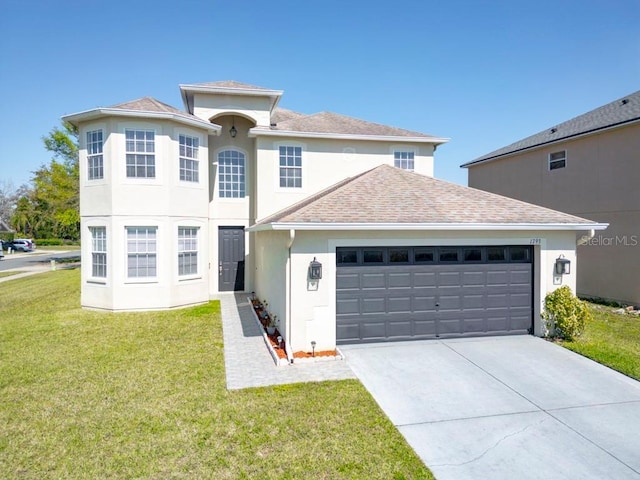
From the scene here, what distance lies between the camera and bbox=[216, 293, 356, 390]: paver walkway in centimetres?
712

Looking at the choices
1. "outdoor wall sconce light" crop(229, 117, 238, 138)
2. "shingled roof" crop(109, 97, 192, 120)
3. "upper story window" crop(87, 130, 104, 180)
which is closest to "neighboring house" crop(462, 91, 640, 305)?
"outdoor wall sconce light" crop(229, 117, 238, 138)

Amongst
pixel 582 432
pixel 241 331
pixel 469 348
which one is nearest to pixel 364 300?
pixel 469 348

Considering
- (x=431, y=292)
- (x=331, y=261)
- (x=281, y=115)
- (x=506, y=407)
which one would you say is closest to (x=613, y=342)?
(x=431, y=292)

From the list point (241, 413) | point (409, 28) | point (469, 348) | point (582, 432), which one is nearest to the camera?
point (582, 432)

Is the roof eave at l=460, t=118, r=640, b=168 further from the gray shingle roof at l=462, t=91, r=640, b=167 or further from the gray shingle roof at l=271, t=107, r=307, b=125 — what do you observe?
the gray shingle roof at l=271, t=107, r=307, b=125

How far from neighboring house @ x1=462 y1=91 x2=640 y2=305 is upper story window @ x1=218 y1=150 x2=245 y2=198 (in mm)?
12479

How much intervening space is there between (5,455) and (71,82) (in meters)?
16.0

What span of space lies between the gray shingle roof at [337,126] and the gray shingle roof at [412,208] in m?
5.25

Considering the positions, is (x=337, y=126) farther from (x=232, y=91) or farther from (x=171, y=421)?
(x=171, y=421)

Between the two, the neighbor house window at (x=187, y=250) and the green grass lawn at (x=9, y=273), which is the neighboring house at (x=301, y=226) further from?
the green grass lawn at (x=9, y=273)

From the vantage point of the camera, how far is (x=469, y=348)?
8797mm

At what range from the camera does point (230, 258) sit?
16000 mm

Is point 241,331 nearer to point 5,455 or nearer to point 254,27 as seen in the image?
A: point 5,455

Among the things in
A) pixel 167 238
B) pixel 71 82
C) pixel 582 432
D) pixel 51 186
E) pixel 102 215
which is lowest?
pixel 582 432
